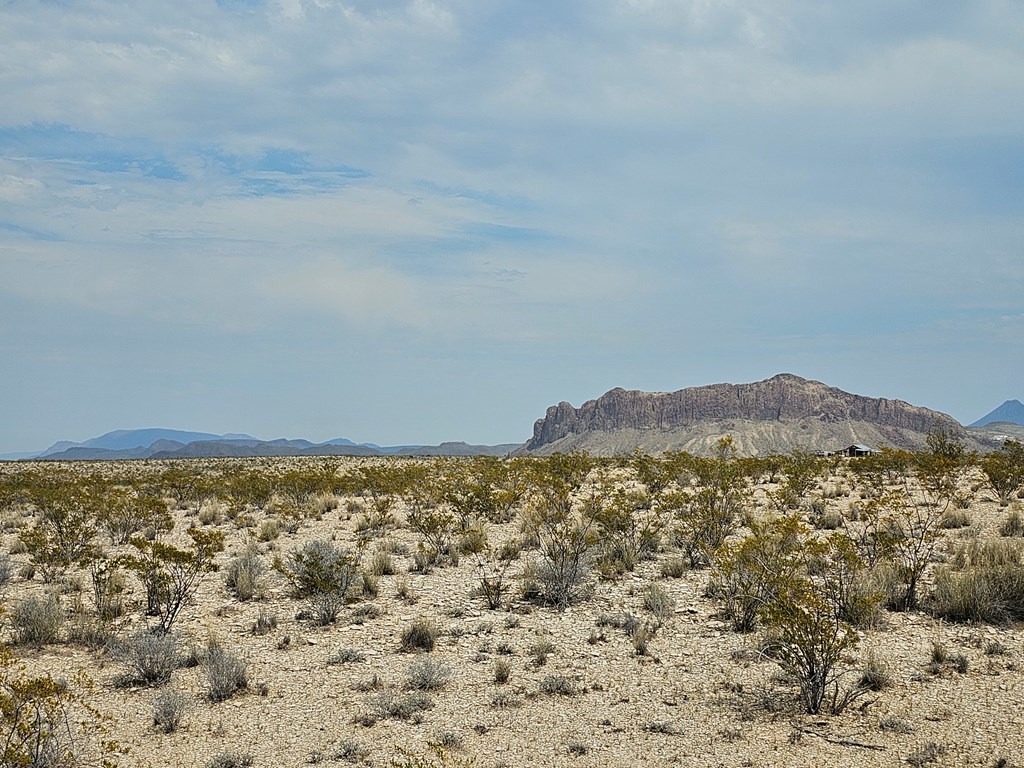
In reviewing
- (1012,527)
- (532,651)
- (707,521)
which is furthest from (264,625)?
(1012,527)

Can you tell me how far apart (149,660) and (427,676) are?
355 cm

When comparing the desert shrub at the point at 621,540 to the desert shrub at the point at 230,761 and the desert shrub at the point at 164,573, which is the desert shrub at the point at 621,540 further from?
the desert shrub at the point at 230,761

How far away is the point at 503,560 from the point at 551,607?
3.77 metres

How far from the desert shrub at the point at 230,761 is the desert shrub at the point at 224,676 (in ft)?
5.24

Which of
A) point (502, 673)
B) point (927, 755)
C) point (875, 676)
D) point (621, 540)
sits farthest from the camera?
point (621, 540)

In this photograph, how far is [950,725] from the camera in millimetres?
7340

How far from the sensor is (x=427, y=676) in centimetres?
909

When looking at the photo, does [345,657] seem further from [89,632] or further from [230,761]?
[89,632]

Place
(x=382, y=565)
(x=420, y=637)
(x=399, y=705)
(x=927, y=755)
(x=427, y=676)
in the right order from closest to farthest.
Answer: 1. (x=927, y=755)
2. (x=399, y=705)
3. (x=427, y=676)
4. (x=420, y=637)
5. (x=382, y=565)

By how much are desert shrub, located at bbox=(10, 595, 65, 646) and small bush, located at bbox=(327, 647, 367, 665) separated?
427cm

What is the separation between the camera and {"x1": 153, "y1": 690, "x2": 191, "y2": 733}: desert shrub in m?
8.01

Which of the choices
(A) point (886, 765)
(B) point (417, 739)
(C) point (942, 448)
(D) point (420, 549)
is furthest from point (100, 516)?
(C) point (942, 448)

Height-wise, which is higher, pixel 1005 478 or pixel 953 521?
pixel 1005 478

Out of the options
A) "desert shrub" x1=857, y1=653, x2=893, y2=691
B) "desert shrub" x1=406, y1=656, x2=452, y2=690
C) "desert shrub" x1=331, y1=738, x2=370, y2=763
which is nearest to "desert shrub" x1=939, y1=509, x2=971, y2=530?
"desert shrub" x1=857, y1=653, x2=893, y2=691
